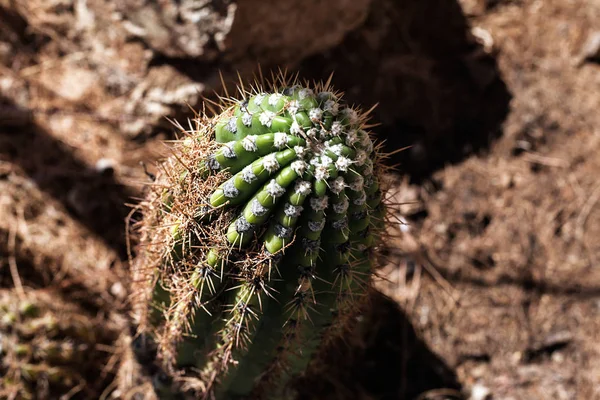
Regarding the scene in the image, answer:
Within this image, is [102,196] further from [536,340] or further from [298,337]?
[536,340]

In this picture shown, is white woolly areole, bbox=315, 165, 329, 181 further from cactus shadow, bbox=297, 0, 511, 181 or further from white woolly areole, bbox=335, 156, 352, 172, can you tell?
cactus shadow, bbox=297, 0, 511, 181

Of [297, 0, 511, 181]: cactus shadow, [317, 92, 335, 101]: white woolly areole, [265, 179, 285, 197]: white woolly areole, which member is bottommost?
[265, 179, 285, 197]: white woolly areole

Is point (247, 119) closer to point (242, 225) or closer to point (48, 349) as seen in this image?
point (242, 225)

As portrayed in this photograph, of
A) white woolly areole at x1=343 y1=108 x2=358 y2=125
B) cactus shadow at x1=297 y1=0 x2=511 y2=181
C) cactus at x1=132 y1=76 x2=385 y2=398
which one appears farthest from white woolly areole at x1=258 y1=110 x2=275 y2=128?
cactus shadow at x1=297 y1=0 x2=511 y2=181

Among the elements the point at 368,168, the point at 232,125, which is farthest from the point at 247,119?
the point at 368,168

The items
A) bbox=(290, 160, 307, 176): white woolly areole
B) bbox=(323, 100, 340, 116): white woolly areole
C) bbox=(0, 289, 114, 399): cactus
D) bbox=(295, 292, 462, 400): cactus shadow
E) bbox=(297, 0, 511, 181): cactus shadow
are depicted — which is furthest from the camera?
bbox=(297, 0, 511, 181): cactus shadow

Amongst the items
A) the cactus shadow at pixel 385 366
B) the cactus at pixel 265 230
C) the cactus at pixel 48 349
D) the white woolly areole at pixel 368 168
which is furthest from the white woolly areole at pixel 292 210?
the cactus at pixel 48 349

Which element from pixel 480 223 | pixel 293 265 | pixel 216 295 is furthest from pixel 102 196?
pixel 480 223
